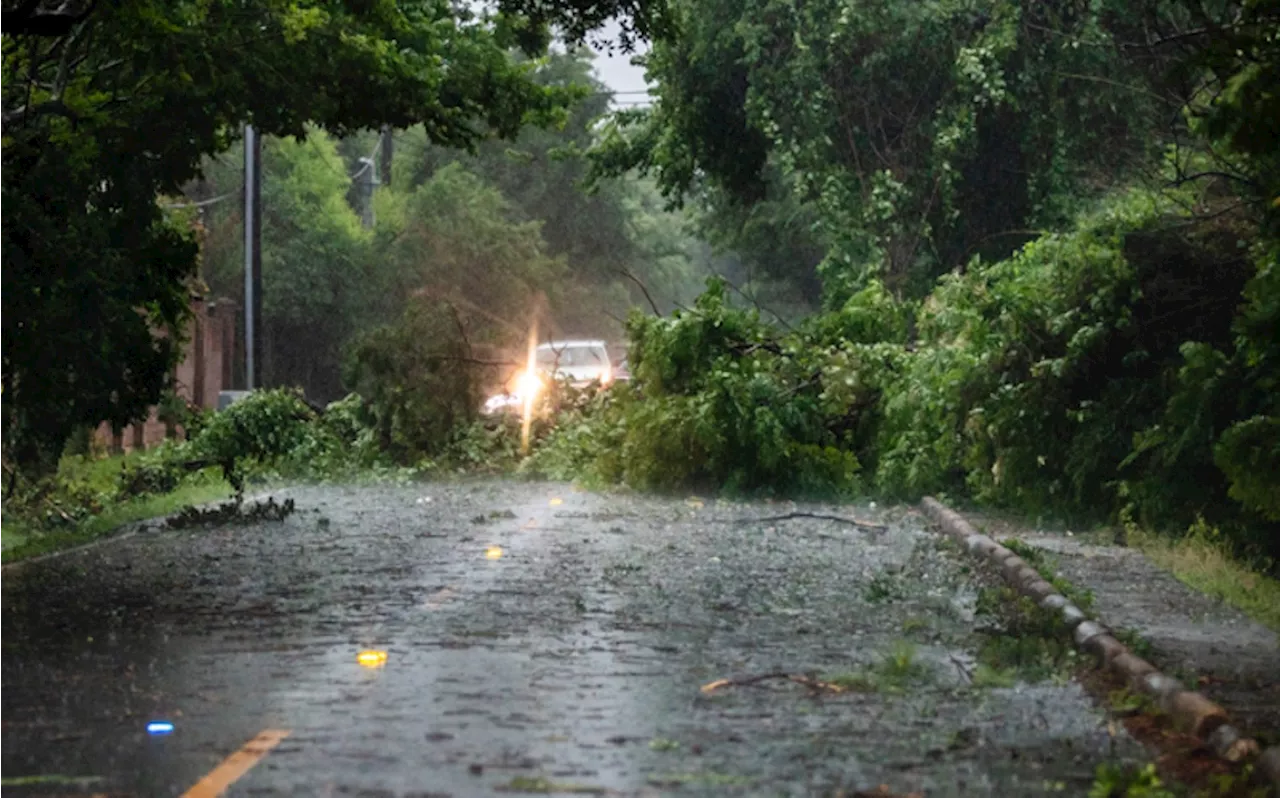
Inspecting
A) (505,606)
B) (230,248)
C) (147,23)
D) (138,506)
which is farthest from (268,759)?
(230,248)

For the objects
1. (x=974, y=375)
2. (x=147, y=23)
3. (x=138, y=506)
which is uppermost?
(x=147, y=23)

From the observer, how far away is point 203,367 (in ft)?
171

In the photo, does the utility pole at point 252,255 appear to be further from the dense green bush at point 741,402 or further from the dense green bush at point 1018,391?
the dense green bush at point 741,402

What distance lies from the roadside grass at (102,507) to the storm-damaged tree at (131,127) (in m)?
0.98

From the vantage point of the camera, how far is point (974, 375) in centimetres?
2391

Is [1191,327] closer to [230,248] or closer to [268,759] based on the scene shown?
[268,759]

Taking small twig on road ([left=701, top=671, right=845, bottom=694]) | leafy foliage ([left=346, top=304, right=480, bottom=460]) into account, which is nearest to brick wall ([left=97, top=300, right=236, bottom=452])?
leafy foliage ([left=346, top=304, right=480, bottom=460])

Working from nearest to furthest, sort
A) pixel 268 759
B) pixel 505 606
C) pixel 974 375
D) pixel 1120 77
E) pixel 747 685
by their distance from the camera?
1. pixel 268 759
2. pixel 747 685
3. pixel 505 606
4. pixel 974 375
5. pixel 1120 77

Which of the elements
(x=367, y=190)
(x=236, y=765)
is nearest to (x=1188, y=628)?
(x=236, y=765)

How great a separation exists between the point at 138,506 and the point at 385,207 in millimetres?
50388

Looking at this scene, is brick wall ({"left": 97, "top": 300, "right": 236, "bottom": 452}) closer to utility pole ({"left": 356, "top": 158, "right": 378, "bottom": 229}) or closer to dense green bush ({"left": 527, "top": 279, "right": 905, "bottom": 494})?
dense green bush ({"left": 527, "top": 279, "right": 905, "bottom": 494})

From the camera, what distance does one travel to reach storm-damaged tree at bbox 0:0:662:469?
17984mm

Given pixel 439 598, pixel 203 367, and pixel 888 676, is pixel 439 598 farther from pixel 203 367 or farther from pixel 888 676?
pixel 203 367

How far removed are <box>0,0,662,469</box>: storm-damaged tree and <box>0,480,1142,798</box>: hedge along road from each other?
2.02m
